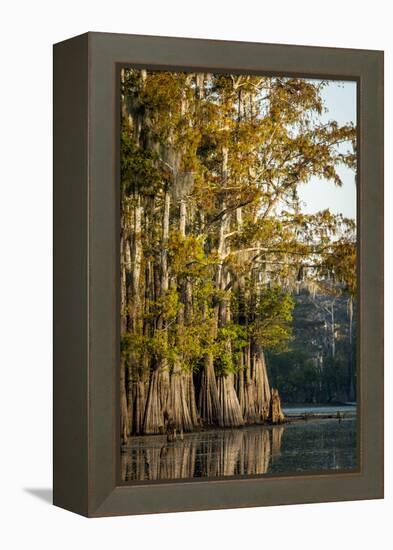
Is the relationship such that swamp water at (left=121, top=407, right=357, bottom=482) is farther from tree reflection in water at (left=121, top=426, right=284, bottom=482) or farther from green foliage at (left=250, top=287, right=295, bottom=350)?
green foliage at (left=250, top=287, right=295, bottom=350)

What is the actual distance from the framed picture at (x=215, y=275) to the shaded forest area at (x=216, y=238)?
0.04 ft

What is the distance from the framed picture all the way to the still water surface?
1 cm

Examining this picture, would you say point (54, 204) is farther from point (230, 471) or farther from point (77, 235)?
point (230, 471)

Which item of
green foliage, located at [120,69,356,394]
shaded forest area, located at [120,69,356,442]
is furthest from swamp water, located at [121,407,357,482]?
A: green foliage, located at [120,69,356,394]

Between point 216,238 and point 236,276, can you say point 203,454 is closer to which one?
point 236,276

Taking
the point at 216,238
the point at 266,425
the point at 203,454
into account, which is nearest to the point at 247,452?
the point at 266,425

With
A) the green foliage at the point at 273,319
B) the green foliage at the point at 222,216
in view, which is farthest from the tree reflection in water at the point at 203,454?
the green foliage at the point at 273,319

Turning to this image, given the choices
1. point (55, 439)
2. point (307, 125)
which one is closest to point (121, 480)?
point (55, 439)

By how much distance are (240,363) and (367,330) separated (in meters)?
1.06

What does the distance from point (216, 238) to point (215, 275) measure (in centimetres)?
26

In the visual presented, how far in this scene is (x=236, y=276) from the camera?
12.5 meters

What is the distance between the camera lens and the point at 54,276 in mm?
12469

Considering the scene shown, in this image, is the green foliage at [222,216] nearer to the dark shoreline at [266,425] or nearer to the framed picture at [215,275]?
the framed picture at [215,275]

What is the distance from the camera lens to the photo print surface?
39.8 ft
